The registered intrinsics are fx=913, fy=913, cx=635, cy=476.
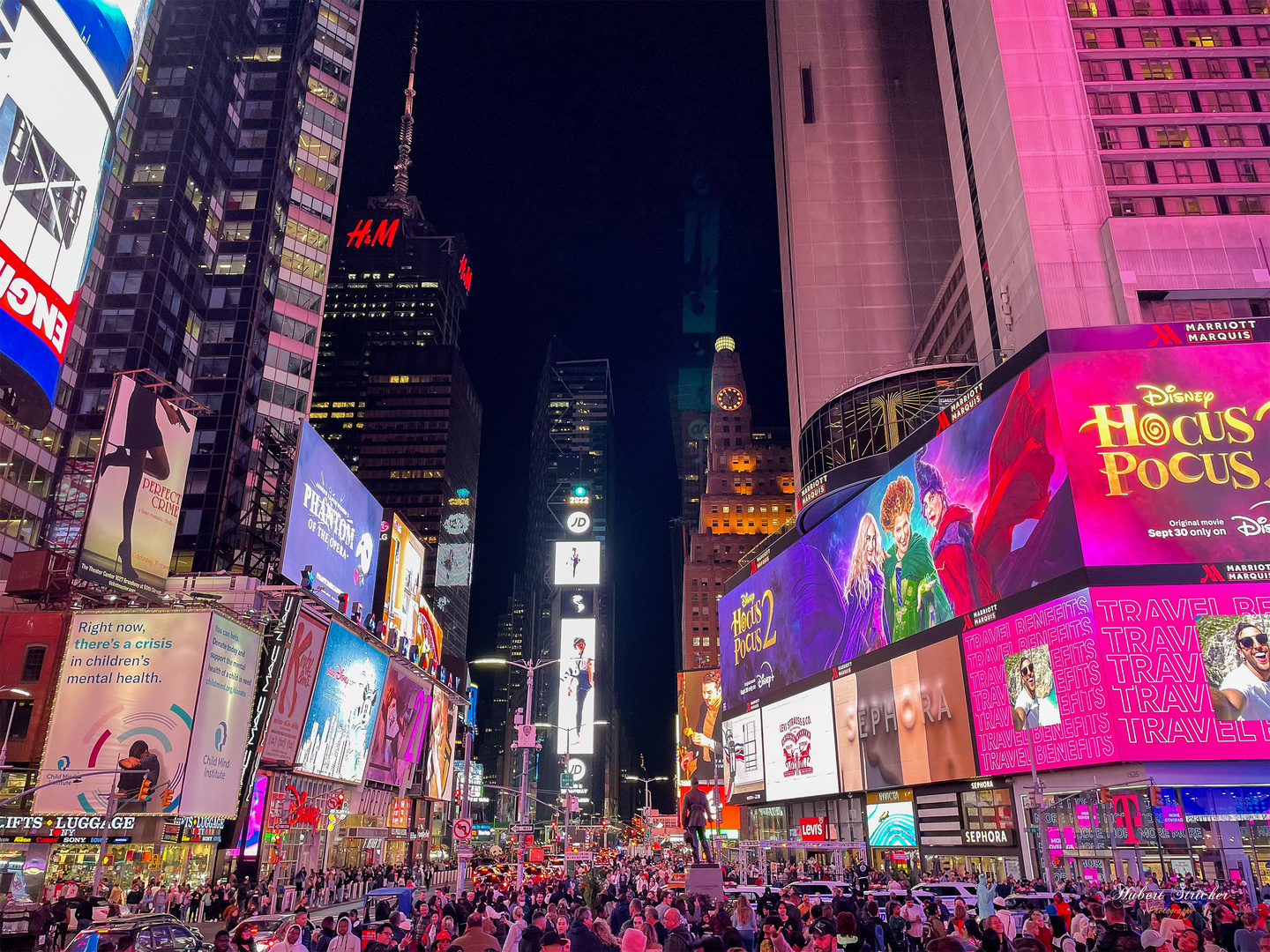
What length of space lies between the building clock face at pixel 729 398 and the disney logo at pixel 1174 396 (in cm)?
13885

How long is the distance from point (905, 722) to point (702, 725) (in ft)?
221

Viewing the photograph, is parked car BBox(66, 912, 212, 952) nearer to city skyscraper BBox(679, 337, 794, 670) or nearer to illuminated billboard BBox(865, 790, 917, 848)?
illuminated billboard BBox(865, 790, 917, 848)

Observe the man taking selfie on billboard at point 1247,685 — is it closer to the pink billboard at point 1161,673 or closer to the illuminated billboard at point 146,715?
the pink billboard at point 1161,673

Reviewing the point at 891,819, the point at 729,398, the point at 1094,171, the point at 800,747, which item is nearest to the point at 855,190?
the point at 1094,171

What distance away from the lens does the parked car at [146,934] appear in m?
14.5

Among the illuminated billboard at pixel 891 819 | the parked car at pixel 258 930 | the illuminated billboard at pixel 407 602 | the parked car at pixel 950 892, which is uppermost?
the illuminated billboard at pixel 407 602

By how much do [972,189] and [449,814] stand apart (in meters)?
82.3

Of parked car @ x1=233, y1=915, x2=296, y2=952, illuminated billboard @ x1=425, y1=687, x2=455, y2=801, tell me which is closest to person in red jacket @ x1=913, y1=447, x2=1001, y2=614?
parked car @ x1=233, y1=915, x2=296, y2=952

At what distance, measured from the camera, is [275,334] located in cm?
8319

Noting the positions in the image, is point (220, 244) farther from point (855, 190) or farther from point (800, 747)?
point (855, 190)

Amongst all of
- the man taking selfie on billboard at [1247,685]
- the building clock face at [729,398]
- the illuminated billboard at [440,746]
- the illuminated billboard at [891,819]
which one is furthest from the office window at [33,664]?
the building clock face at [729,398]

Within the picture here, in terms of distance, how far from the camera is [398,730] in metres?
A: 67.9

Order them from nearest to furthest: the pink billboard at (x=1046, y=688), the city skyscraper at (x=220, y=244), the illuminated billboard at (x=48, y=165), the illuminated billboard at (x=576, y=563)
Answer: the illuminated billboard at (x=48, y=165)
the pink billboard at (x=1046, y=688)
the city skyscraper at (x=220, y=244)
the illuminated billboard at (x=576, y=563)

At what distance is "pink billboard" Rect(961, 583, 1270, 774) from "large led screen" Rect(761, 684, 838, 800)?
2689 cm
